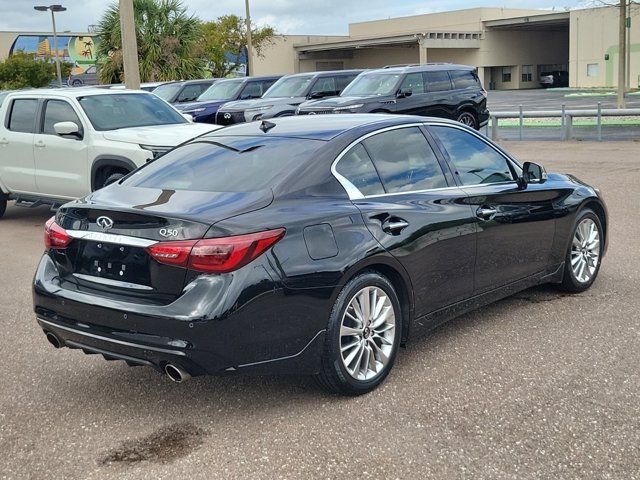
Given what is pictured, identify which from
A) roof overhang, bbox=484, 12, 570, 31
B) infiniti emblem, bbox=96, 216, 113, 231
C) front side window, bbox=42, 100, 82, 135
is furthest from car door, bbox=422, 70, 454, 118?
roof overhang, bbox=484, 12, 570, 31

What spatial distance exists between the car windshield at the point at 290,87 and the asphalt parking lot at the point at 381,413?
15.1 m

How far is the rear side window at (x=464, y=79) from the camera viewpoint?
748 inches

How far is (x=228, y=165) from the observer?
5027 millimetres

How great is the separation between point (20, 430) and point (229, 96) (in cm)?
1826

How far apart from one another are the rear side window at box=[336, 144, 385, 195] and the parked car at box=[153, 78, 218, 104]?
18208 mm

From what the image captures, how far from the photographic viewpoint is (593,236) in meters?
6.77

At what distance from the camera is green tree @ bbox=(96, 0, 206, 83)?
3372 centimetres

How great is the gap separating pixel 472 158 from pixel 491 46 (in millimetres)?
69513

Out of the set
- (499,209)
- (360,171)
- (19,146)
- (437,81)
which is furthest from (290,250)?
(437,81)

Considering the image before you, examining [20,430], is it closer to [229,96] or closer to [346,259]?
[346,259]

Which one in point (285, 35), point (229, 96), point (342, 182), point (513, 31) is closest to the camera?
point (342, 182)

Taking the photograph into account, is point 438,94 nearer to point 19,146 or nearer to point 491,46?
point 19,146

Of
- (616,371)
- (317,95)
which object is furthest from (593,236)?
(317,95)

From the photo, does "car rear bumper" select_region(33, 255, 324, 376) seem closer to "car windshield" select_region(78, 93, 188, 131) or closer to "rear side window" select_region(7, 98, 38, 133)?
"car windshield" select_region(78, 93, 188, 131)
